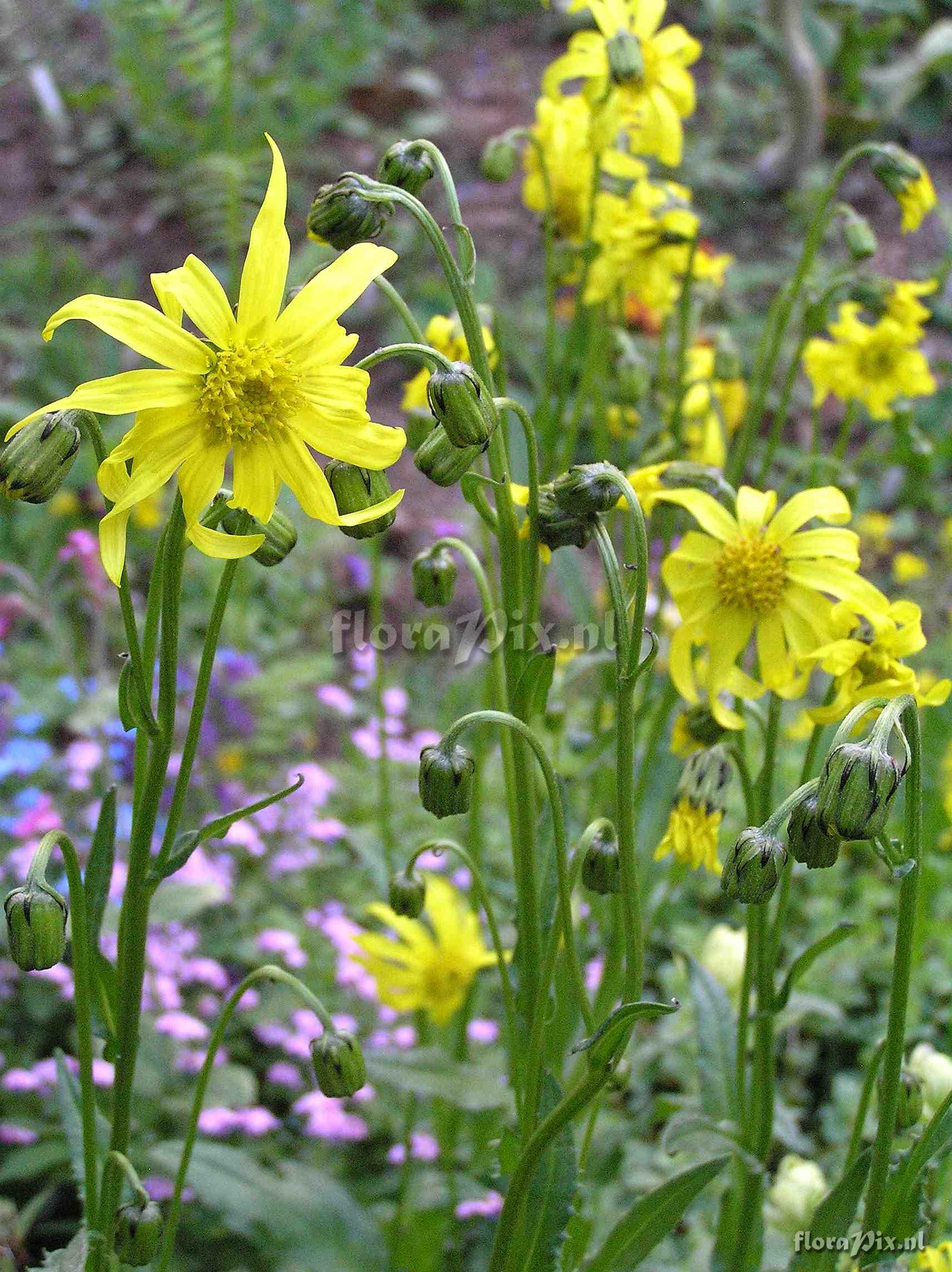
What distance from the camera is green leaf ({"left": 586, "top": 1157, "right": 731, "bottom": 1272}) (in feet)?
4.20

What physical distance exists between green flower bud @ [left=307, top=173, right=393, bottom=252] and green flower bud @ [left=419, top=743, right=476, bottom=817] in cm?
45

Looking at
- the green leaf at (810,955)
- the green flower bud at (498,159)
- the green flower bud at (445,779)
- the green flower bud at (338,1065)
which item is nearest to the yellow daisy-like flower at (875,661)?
the green leaf at (810,955)

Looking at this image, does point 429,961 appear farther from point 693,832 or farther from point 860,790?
point 860,790

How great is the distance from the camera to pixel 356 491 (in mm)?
1095

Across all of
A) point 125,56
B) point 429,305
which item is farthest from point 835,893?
point 125,56

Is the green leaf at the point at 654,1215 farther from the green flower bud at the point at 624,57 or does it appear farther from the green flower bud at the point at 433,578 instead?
the green flower bud at the point at 624,57

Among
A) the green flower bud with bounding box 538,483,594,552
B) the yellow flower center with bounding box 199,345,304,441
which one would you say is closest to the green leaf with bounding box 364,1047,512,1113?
the green flower bud with bounding box 538,483,594,552

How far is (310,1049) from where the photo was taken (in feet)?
4.19

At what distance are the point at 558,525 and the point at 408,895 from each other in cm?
47

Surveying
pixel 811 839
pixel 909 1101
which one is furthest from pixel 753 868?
pixel 909 1101

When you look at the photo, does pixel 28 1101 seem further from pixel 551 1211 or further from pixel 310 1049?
pixel 551 1211

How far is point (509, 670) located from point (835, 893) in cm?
166

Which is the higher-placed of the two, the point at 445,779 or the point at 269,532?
the point at 269,532

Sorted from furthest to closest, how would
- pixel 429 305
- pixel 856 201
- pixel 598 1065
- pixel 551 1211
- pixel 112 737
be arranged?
pixel 856 201, pixel 429 305, pixel 112 737, pixel 551 1211, pixel 598 1065
